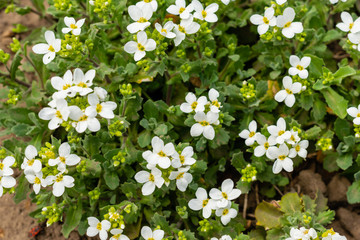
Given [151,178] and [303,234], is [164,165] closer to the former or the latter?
[151,178]

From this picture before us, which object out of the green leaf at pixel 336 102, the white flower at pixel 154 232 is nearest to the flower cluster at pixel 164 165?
the white flower at pixel 154 232

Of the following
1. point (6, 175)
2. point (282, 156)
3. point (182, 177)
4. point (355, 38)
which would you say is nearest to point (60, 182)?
point (6, 175)

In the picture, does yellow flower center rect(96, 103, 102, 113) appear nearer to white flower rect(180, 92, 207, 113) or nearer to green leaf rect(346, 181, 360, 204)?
white flower rect(180, 92, 207, 113)

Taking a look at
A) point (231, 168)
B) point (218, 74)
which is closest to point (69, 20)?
point (218, 74)

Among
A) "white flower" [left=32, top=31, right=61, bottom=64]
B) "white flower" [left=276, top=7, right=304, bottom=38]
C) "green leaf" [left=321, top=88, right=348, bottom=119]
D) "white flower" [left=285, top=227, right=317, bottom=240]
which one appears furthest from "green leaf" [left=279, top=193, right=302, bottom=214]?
"white flower" [left=32, top=31, right=61, bottom=64]

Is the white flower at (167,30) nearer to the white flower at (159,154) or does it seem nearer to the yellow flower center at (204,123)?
the yellow flower center at (204,123)

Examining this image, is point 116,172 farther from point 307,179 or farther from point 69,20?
point 307,179
